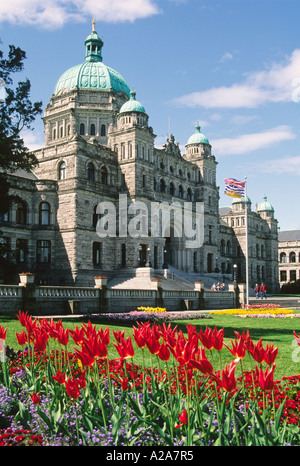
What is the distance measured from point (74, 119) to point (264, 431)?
179 ft

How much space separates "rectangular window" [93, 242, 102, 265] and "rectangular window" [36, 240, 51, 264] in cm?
446

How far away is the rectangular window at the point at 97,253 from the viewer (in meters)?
45.8

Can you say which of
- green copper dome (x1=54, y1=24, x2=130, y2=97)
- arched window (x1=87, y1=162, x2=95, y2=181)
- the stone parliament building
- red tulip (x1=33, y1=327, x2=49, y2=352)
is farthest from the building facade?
red tulip (x1=33, y1=327, x2=49, y2=352)

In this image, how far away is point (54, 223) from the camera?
45.0 m

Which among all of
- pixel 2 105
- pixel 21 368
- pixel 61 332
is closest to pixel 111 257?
pixel 2 105

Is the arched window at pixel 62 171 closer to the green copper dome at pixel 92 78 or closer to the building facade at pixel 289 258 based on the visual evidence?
the green copper dome at pixel 92 78

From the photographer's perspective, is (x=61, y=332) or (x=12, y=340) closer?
(x=61, y=332)

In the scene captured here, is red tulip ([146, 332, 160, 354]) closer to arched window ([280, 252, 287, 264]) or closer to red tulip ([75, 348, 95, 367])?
red tulip ([75, 348, 95, 367])

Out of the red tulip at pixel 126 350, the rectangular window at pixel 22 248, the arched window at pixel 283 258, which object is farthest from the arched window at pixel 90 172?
the arched window at pixel 283 258

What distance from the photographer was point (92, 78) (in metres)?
58.0

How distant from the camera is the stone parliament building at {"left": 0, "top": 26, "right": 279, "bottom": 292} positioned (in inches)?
1722

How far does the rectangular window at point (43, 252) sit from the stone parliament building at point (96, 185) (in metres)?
0.10

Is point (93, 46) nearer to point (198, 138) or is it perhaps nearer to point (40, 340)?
point (198, 138)

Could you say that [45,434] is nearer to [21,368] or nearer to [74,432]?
[74,432]
